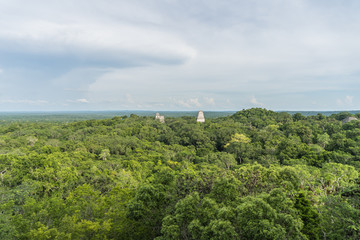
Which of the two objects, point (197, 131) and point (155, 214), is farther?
point (197, 131)

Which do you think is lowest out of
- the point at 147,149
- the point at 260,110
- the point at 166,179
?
the point at 147,149

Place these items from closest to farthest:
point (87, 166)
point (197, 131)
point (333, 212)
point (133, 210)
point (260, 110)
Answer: point (333, 212)
point (133, 210)
point (87, 166)
point (197, 131)
point (260, 110)

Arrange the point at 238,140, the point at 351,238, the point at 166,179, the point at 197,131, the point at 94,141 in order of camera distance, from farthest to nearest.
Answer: the point at 197,131 → the point at 238,140 → the point at 94,141 → the point at 166,179 → the point at 351,238

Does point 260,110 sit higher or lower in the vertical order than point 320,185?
higher

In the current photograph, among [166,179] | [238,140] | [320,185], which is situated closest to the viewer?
[166,179]

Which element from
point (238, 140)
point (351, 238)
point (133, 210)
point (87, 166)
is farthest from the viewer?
point (238, 140)

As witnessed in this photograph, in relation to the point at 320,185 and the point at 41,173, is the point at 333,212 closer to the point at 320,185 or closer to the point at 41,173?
the point at 320,185

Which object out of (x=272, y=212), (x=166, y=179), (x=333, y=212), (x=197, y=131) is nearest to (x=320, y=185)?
(x=333, y=212)

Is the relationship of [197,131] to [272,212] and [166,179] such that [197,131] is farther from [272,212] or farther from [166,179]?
[272,212]

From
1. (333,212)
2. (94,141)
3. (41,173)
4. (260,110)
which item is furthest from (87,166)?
(260,110)
